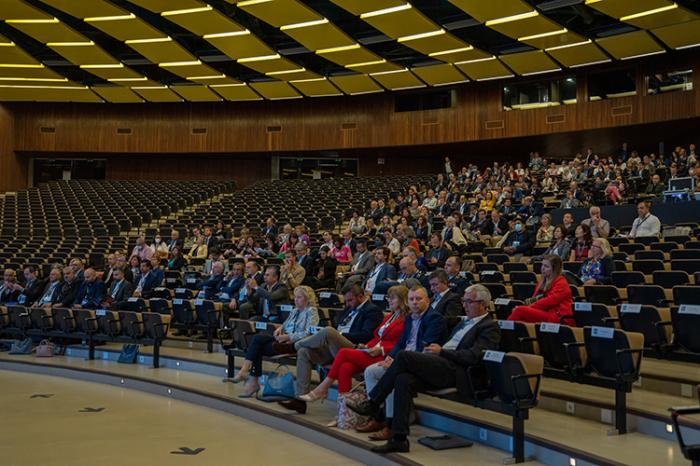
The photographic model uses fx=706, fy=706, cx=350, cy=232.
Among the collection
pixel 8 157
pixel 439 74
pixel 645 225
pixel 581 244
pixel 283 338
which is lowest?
pixel 283 338

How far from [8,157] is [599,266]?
21.4 m

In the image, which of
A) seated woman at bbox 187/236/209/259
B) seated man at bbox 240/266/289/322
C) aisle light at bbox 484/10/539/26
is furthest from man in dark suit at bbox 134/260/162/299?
aisle light at bbox 484/10/539/26

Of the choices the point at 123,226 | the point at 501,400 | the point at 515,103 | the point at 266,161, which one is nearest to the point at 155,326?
the point at 501,400

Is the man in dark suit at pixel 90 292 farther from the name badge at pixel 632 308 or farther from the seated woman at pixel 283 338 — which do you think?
the name badge at pixel 632 308

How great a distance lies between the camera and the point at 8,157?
22828mm

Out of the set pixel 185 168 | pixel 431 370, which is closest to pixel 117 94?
pixel 185 168

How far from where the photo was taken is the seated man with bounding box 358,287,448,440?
4.47 m

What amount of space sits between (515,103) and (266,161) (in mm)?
8854

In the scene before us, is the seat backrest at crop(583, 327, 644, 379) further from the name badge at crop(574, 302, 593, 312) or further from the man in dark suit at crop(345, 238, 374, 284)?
the man in dark suit at crop(345, 238, 374, 284)

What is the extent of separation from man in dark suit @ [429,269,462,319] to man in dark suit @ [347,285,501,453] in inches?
29.3

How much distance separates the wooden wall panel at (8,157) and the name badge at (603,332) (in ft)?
73.5

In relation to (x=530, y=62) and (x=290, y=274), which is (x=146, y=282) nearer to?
(x=290, y=274)

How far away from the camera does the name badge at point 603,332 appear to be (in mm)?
3998

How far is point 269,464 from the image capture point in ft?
14.0
